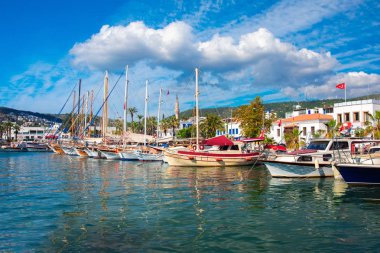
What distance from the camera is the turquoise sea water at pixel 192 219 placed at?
10102 millimetres

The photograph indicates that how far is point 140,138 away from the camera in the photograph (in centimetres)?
5712

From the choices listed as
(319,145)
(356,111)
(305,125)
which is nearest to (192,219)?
(319,145)

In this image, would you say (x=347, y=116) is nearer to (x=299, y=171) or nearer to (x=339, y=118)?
(x=339, y=118)

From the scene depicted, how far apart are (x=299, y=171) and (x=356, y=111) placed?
34090mm

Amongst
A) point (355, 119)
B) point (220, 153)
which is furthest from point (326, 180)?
point (355, 119)

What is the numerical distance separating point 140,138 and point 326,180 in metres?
37.8

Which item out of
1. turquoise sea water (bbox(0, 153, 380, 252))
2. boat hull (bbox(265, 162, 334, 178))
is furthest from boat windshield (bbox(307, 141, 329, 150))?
turquoise sea water (bbox(0, 153, 380, 252))

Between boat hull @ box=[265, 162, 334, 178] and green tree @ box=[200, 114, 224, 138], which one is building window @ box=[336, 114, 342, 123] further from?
green tree @ box=[200, 114, 224, 138]

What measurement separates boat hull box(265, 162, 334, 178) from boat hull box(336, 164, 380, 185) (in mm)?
4580

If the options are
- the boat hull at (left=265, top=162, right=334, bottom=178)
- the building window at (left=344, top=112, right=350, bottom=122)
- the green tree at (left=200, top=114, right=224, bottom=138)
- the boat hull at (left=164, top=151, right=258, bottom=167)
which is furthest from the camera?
the green tree at (left=200, top=114, right=224, bottom=138)

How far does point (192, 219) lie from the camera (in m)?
13.2

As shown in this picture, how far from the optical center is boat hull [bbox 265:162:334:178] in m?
24.8

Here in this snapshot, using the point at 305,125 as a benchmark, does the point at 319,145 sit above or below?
below

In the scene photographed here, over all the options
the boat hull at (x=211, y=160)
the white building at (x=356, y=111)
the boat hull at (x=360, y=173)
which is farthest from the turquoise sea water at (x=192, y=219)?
the white building at (x=356, y=111)
